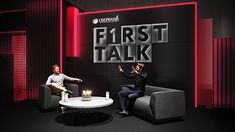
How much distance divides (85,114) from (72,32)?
2965 mm

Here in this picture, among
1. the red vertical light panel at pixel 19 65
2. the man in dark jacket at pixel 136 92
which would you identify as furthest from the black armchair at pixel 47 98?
the red vertical light panel at pixel 19 65

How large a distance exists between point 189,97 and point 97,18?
12.1ft

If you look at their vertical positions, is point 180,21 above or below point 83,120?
above

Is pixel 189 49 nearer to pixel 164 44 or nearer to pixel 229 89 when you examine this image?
pixel 164 44

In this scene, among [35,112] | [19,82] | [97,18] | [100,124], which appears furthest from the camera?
[19,82]

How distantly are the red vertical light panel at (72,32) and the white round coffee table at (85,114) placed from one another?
2.17 metres

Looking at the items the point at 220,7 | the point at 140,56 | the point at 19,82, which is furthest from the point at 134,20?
the point at 19,82

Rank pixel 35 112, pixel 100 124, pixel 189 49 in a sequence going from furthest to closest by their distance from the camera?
pixel 189 49 → pixel 35 112 → pixel 100 124

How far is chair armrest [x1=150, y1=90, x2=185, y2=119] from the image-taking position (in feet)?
15.8

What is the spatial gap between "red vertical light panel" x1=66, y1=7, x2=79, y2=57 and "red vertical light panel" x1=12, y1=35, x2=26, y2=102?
2.74 m

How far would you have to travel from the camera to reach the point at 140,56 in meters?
6.93

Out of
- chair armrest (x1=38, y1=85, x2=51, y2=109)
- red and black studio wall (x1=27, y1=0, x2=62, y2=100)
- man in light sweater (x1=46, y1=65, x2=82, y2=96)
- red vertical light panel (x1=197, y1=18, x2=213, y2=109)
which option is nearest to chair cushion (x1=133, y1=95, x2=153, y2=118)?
man in light sweater (x1=46, y1=65, x2=82, y2=96)

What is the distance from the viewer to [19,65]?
9344 millimetres

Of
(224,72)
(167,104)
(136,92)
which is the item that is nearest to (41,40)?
(136,92)
